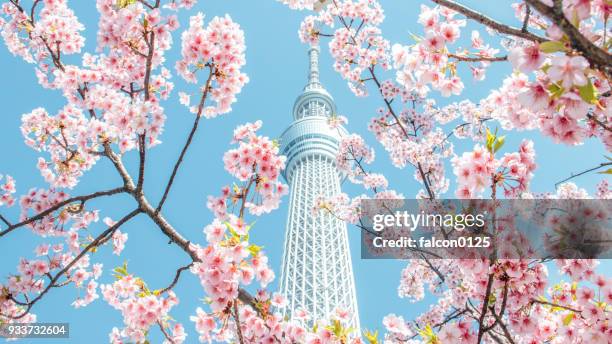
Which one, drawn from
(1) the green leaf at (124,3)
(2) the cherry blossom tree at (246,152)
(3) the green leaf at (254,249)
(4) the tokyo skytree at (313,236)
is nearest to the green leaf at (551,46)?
(2) the cherry blossom tree at (246,152)

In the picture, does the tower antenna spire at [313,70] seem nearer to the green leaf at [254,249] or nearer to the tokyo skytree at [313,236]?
the tokyo skytree at [313,236]

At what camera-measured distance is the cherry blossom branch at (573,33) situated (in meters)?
1.14

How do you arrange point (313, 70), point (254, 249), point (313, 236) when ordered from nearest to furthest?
point (254, 249), point (313, 236), point (313, 70)

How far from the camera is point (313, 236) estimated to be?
140ft

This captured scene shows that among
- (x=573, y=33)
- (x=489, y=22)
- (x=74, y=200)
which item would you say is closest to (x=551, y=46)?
(x=573, y=33)

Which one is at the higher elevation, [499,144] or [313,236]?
[313,236]

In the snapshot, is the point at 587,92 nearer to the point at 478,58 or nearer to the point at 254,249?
the point at 478,58

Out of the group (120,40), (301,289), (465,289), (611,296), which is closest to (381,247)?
(465,289)

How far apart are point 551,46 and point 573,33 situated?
0.37ft

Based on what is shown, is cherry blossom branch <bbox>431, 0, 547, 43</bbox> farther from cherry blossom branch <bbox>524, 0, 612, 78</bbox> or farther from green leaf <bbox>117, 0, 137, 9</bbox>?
green leaf <bbox>117, 0, 137, 9</bbox>

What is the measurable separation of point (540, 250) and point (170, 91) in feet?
10.1

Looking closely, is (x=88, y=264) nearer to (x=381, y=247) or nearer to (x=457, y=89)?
(x=381, y=247)

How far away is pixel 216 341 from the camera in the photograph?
10.6ft

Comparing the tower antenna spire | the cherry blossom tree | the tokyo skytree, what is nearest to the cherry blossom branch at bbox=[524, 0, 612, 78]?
the cherry blossom tree
